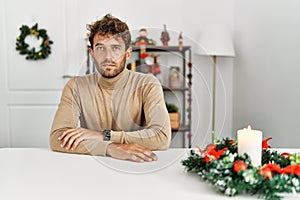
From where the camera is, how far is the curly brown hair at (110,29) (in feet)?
3.36

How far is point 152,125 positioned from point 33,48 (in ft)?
7.72

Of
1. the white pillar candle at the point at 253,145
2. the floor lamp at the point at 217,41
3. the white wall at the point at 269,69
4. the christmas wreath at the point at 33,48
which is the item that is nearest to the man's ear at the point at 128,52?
the white pillar candle at the point at 253,145

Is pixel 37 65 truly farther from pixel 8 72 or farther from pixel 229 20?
pixel 229 20

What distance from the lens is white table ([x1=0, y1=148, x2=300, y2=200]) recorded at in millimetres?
765

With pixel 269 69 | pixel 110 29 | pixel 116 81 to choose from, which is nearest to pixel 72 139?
pixel 116 81

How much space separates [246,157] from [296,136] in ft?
4.41

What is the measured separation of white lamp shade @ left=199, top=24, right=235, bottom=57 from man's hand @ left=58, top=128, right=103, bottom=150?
1.84 metres

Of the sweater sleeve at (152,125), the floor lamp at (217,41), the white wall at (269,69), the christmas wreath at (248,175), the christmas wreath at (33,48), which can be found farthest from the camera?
the christmas wreath at (33,48)

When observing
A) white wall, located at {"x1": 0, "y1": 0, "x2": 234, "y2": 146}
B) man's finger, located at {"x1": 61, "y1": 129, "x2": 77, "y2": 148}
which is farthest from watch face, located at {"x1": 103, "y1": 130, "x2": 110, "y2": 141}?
white wall, located at {"x1": 0, "y1": 0, "x2": 234, "y2": 146}

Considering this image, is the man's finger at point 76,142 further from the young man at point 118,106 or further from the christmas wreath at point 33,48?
the christmas wreath at point 33,48

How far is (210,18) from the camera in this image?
309cm

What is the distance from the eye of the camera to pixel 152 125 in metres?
1.01

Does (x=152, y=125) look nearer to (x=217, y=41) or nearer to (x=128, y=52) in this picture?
(x=128, y=52)

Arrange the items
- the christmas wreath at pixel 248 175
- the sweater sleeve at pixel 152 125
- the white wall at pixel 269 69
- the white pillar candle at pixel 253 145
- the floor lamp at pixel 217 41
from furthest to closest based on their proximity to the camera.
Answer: the floor lamp at pixel 217 41 → the white wall at pixel 269 69 → the sweater sleeve at pixel 152 125 → the white pillar candle at pixel 253 145 → the christmas wreath at pixel 248 175
